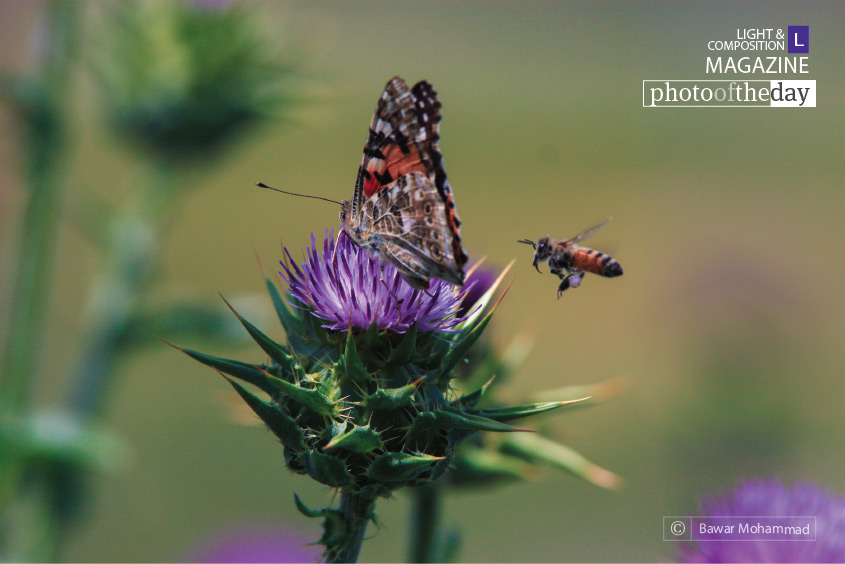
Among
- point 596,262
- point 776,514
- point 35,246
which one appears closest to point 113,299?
point 35,246

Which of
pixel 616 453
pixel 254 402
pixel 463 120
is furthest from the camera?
pixel 463 120

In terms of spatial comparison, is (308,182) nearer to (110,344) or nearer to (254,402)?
(110,344)

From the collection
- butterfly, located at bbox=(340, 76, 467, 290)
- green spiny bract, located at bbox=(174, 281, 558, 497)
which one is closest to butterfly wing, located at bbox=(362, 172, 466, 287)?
butterfly, located at bbox=(340, 76, 467, 290)

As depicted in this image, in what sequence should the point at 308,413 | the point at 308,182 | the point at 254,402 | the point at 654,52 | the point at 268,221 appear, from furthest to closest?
the point at 654,52 < the point at 308,182 < the point at 268,221 < the point at 308,413 < the point at 254,402

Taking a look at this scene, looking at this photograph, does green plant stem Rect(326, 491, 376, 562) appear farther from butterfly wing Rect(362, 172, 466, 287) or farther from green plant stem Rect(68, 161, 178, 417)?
green plant stem Rect(68, 161, 178, 417)

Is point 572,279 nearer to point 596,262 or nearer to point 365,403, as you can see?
point 596,262

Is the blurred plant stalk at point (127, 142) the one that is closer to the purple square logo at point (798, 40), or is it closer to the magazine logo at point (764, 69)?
the magazine logo at point (764, 69)

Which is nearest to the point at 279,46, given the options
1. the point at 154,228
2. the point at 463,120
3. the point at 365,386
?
the point at 154,228

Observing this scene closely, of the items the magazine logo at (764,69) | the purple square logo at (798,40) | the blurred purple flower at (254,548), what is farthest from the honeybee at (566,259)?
the purple square logo at (798,40)
